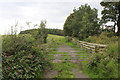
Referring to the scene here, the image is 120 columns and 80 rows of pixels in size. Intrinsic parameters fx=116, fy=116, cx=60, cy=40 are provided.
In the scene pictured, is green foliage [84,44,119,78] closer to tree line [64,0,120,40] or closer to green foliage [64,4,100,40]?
green foliage [64,4,100,40]

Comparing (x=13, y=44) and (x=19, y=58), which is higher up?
(x=13, y=44)

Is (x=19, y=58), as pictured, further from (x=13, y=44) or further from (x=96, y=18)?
(x=96, y=18)

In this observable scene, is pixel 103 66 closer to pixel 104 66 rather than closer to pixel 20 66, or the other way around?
pixel 104 66

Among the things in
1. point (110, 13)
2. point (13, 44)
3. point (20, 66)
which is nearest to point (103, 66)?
point (20, 66)

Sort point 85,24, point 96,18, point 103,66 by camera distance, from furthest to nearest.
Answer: point 96,18 < point 85,24 < point 103,66

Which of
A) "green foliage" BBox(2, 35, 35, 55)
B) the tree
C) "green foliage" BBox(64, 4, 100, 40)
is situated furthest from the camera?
the tree

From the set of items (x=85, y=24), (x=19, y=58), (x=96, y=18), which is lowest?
(x=19, y=58)

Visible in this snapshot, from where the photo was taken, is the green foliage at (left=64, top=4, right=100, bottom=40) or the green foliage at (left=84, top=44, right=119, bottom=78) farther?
the green foliage at (left=64, top=4, right=100, bottom=40)

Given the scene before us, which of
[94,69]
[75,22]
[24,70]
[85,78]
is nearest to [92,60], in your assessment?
[94,69]

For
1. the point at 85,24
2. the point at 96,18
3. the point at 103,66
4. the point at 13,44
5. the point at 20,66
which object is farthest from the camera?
the point at 96,18

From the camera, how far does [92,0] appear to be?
3.71 m

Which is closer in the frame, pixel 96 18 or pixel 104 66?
pixel 104 66

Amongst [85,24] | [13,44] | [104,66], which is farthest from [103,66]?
[85,24]

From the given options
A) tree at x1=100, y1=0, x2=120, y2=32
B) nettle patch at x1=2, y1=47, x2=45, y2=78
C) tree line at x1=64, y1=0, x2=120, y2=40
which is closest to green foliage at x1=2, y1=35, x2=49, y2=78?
nettle patch at x1=2, y1=47, x2=45, y2=78
